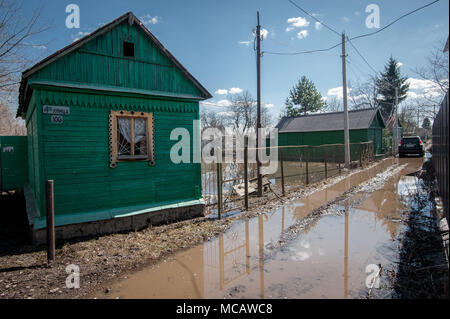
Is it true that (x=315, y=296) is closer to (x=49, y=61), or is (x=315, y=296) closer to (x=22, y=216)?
(x=49, y=61)

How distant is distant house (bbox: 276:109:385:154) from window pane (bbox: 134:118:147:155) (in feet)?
71.8

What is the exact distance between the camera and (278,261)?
15.7 feet

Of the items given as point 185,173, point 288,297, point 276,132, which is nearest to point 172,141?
point 185,173

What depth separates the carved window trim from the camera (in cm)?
682

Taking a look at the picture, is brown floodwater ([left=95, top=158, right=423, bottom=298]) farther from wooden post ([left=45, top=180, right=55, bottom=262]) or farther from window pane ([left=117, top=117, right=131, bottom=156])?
window pane ([left=117, top=117, right=131, bottom=156])

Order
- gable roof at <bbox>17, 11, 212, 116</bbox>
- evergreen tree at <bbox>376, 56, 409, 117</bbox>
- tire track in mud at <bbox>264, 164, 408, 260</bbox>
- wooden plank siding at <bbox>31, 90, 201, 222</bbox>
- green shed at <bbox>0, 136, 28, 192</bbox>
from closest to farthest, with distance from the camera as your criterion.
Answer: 1. tire track in mud at <bbox>264, 164, 408, 260</bbox>
2. gable roof at <bbox>17, 11, 212, 116</bbox>
3. wooden plank siding at <bbox>31, 90, 201, 222</bbox>
4. green shed at <bbox>0, 136, 28, 192</bbox>
5. evergreen tree at <bbox>376, 56, 409, 117</bbox>

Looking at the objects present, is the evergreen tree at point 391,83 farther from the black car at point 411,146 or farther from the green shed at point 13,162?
the green shed at point 13,162

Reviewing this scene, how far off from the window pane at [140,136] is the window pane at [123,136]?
0.61ft

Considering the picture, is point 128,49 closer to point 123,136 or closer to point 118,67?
point 118,67

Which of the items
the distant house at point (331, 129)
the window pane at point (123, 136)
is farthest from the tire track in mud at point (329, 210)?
the distant house at point (331, 129)

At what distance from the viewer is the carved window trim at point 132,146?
22.4ft

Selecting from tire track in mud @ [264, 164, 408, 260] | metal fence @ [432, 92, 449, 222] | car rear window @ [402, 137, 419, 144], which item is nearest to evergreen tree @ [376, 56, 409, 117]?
car rear window @ [402, 137, 419, 144]

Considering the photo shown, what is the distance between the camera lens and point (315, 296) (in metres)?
3.64
